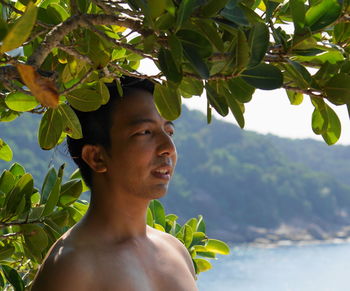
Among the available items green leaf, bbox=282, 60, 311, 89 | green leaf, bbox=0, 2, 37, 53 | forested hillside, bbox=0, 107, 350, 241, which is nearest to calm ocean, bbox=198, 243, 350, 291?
forested hillside, bbox=0, 107, 350, 241

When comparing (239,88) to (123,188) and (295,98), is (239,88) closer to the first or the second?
(295,98)

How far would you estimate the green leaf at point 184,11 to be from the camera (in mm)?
736

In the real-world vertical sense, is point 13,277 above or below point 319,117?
below

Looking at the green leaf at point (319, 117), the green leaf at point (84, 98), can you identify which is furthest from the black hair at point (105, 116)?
the green leaf at point (319, 117)

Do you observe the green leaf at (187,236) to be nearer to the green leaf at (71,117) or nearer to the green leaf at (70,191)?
the green leaf at (70,191)

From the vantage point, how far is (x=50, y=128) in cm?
116

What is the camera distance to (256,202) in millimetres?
36219

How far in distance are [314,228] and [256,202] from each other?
152 inches

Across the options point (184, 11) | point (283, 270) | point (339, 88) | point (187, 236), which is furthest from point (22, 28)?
point (283, 270)

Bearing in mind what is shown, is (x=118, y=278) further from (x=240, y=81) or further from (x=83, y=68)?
(x=240, y=81)

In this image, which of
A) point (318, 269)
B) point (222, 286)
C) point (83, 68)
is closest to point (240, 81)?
point (83, 68)

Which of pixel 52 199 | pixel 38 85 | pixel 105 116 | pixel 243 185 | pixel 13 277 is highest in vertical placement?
pixel 243 185

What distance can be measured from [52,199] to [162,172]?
23 cm

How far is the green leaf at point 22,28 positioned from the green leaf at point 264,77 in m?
0.30
